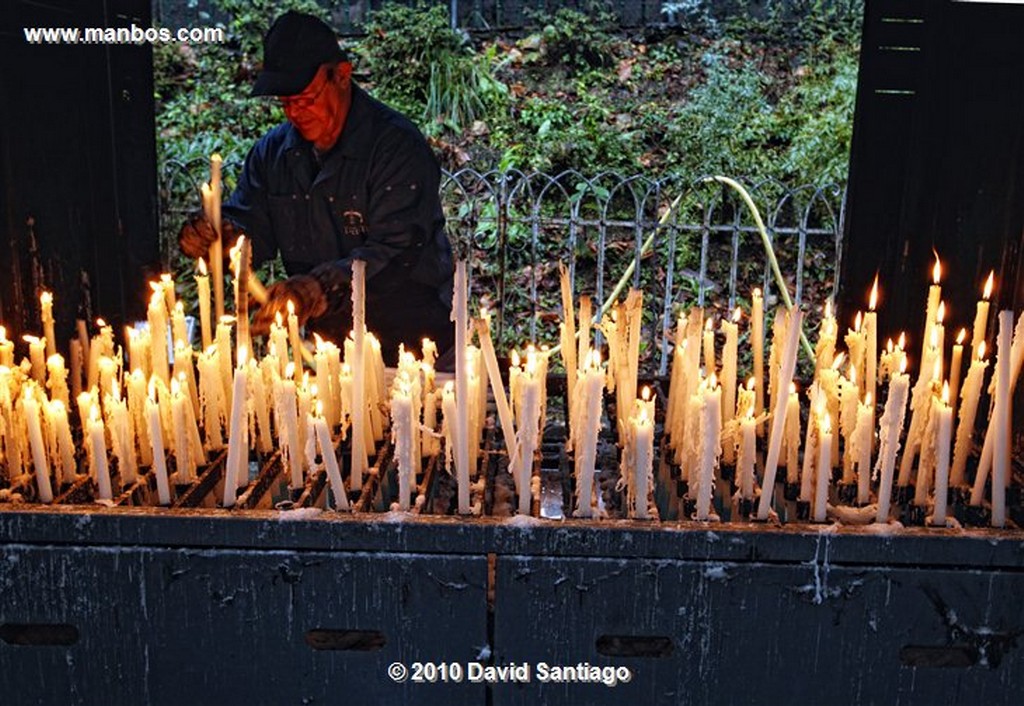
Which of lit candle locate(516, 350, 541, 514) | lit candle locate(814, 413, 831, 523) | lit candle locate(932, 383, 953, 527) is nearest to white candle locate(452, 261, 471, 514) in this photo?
lit candle locate(516, 350, 541, 514)

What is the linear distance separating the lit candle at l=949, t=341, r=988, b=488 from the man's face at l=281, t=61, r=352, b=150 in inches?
105

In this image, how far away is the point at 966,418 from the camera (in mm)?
2312

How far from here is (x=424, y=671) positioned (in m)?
1.99

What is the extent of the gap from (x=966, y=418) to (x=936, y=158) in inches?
43.9

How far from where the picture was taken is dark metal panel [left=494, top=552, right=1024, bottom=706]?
1.92 meters

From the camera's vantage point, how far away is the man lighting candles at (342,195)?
396 centimetres

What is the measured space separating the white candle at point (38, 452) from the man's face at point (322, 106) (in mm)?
2158

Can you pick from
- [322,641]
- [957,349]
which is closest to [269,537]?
[322,641]

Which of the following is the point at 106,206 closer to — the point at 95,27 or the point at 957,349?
the point at 95,27

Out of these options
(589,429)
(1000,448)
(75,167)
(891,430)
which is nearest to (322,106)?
(75,167)

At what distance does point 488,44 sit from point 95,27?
8.08 meters

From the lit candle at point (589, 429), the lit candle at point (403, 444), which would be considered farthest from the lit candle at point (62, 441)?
the lit candle at point (589, 429)

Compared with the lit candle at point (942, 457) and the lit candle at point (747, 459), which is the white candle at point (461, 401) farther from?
the lit candle at point (942, 457)

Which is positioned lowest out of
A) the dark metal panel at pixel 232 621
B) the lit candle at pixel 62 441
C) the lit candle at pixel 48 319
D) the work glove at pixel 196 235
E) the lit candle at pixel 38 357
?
the dark metal panel at pixel 232 621
